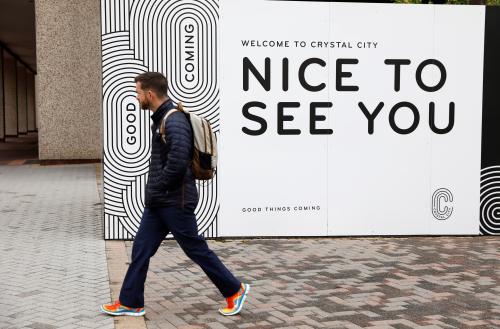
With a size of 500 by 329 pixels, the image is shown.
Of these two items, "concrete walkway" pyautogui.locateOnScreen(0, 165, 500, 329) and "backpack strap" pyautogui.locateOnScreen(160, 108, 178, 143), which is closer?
"backpack strap" pyautogui.locateOnScreen(160, 108, 178, 143)

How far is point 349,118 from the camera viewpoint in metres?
8.27

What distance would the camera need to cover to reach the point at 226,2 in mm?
7949

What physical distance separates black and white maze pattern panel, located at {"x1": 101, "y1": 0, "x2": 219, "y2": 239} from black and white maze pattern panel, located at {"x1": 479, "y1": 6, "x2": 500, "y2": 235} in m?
3.32

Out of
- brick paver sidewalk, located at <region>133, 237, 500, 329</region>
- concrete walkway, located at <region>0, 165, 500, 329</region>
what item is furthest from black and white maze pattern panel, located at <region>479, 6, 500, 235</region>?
brick paver sidewalk, located at <region>133, 237, 500, 329</region>

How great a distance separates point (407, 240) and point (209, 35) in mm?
3383

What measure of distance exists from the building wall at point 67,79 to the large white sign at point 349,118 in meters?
10.8

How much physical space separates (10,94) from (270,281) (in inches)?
1296

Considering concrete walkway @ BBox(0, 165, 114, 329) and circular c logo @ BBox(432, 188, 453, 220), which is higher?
circular c logo @ BBox(432, 188, 453, 220)

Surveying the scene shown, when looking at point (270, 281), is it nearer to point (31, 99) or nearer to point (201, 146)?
point (201, 146)

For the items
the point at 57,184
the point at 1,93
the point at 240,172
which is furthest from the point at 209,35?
the point at 1,93

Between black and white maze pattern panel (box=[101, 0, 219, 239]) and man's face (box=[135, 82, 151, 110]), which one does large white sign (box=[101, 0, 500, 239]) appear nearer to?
black and white maze pattern panel (box=[101, 0, 219, 239])

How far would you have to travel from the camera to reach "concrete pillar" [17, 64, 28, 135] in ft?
135

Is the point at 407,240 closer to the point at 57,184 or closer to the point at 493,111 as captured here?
the point at 493,111

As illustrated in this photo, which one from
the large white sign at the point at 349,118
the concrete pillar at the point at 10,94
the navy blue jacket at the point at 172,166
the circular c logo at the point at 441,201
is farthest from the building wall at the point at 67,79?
the concrete pillar at the point at 10,94
